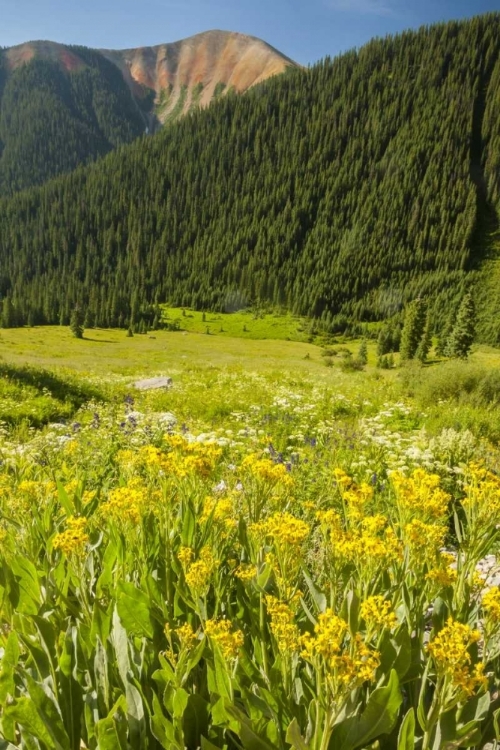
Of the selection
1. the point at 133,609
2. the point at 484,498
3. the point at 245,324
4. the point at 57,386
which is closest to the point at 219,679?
the point at 133,609

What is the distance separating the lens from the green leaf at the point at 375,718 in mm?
1455

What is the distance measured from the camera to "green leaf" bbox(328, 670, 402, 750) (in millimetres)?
1455

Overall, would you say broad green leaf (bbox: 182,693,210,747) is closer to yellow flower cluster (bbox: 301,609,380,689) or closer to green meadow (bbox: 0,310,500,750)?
green meadow (bbox: 0,310,500,750)

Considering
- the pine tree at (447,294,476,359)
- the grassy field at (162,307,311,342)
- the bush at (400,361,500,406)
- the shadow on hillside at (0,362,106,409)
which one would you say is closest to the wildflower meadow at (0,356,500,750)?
the shadow on hillside at (0,362,106,409)

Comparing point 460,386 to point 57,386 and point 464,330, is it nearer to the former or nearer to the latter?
point 57,386

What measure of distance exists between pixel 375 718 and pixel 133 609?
4.08 feet

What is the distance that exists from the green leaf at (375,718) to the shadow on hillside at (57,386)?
14.1m

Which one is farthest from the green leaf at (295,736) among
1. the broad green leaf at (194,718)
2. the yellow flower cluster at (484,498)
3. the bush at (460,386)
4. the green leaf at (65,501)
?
the bush at (460,386)

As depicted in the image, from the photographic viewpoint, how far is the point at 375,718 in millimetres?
1465

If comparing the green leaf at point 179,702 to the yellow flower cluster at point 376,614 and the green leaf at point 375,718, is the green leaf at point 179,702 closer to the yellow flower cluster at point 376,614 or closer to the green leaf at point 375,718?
the green leaf at point 375,718

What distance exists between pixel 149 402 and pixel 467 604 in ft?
44.2

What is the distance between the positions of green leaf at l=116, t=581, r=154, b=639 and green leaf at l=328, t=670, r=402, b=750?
→ 3.58ft

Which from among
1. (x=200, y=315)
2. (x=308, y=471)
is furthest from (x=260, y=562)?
(x=200, y=315)

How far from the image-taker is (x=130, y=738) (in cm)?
167
